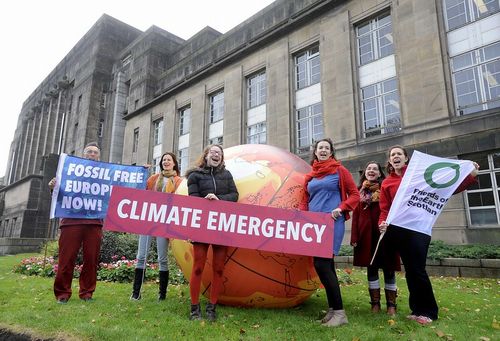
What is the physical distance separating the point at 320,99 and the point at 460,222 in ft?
35.1

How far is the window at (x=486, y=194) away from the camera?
14.9 meters

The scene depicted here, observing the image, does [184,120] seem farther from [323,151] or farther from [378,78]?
[323,151]

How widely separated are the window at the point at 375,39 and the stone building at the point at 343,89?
0.07m

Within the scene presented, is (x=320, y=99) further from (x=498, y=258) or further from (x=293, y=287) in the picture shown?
(x=293, y=287)

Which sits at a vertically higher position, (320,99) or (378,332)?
(320,99)

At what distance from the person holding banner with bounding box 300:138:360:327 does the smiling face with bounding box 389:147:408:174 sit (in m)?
0.84

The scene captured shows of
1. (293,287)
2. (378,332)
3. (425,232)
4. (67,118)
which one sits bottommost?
(378,332)

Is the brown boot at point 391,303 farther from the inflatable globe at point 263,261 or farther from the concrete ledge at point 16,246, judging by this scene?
the concrete ledge at point 16,246

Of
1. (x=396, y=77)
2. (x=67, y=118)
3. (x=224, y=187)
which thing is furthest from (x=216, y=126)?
(x=67, y=118)

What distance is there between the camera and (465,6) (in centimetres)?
1675

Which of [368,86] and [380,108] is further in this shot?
[368,86]

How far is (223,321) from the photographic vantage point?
464 cm

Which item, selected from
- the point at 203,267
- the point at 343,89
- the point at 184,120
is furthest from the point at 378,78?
the point at 184,120

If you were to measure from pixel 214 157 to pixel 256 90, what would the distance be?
882 inches
